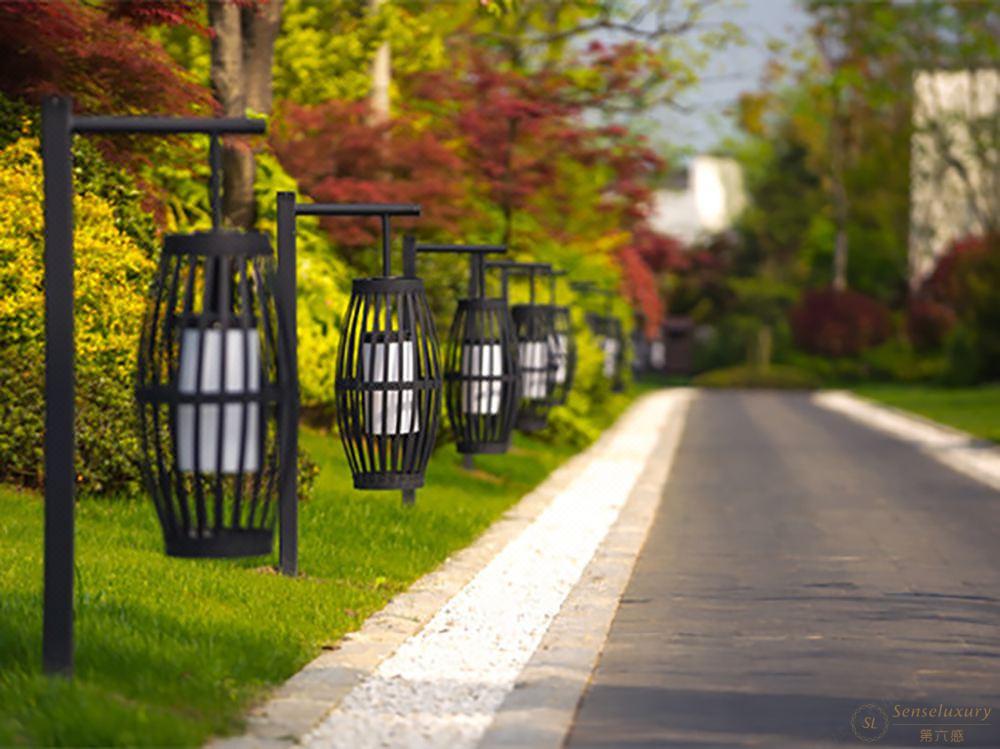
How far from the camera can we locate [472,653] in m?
11.1

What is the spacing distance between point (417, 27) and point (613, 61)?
17.6 feet

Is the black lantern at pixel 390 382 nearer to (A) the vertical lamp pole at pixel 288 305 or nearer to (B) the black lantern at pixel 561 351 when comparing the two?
(A) the vertical lamp pole at pixel 288 305

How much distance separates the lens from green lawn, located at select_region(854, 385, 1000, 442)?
4400 centimetres

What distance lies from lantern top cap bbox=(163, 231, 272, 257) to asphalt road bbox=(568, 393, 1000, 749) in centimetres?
256

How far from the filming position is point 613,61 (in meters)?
35.2

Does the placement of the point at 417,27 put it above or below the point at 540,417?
above

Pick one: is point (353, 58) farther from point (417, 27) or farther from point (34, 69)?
point (34, 69)

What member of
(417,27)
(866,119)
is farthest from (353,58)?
(866,119)

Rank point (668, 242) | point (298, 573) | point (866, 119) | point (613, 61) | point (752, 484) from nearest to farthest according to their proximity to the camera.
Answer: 1. point (298, 573)
2. point (752, 484)
3. point (613, 61)
4. point (668, 242)
5. point (866, 119)

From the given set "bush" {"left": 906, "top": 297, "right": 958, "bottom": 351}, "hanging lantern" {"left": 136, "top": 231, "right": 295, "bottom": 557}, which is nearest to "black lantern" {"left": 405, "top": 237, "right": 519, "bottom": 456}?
"hanging lantern" {"left": 136, "top": 231, "right": 295, "bottom": 557}

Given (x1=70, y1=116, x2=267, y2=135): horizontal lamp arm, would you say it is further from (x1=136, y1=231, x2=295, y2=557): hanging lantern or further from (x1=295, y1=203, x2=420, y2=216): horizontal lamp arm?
(x1=295, y1=203, x2=420, y2=216): horizontal lamp arm

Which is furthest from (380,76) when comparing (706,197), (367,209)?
(706,197)

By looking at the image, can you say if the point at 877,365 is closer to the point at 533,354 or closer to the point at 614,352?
the point at 614,352

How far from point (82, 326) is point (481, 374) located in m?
3.53
